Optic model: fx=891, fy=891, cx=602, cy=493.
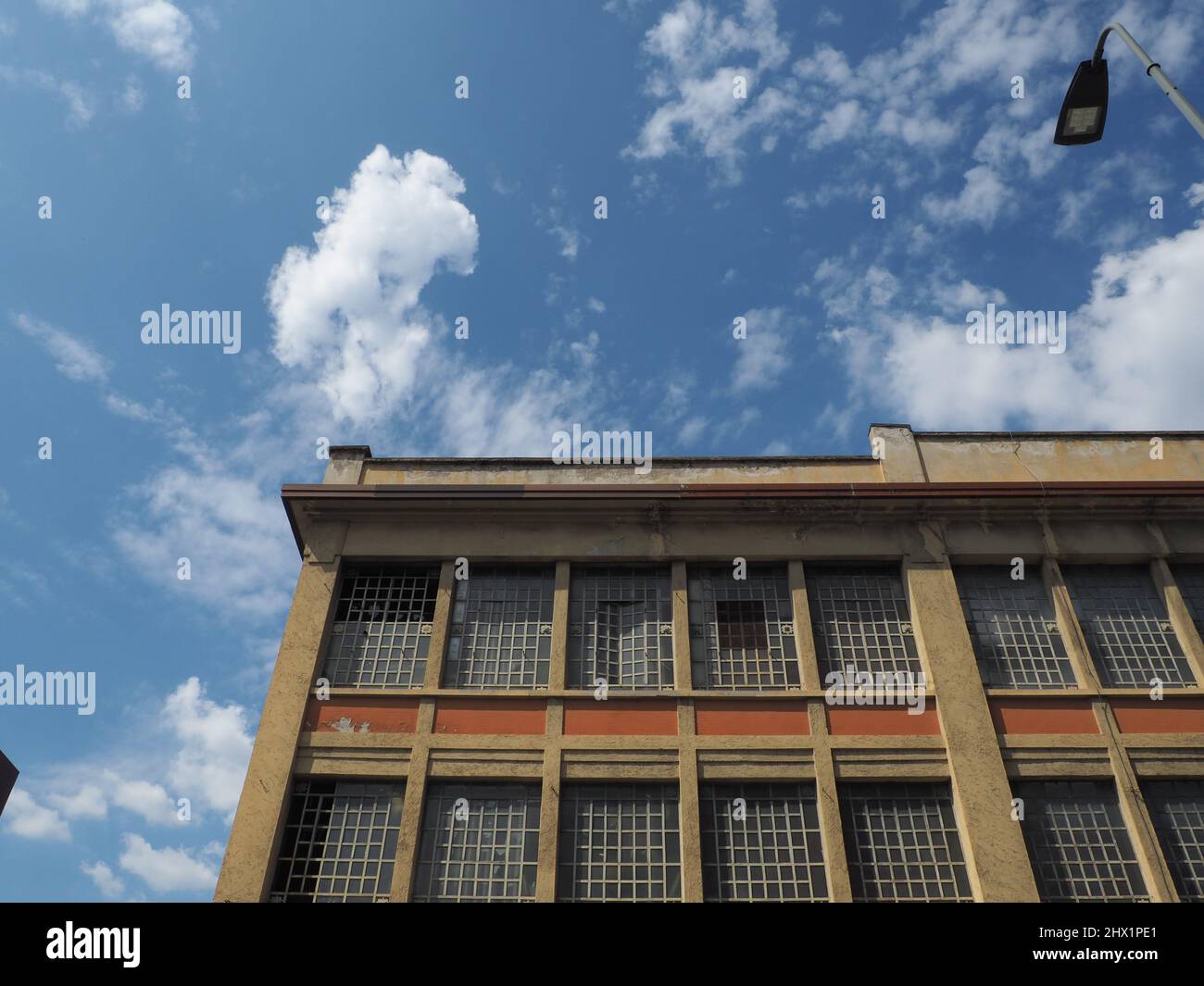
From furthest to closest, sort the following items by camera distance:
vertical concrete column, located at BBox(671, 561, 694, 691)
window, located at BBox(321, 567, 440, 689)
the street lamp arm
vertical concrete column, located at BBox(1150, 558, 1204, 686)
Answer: window, located at BBox(321, 567, 440, 689) → vertical concrete column, located at BBox(1150, 558, 1204, 686) → vertical concrete column, located at BBox(671, 561, 694, 691) → the street lamp arm

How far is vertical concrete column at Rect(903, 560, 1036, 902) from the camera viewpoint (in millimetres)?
10992

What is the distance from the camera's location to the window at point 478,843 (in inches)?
442

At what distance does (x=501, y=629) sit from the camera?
44.0 ft

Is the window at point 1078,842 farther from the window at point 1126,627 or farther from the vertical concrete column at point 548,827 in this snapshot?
the vertical concrete column at point 548,827

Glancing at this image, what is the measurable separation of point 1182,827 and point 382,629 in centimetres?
1127

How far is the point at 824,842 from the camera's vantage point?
449 inches

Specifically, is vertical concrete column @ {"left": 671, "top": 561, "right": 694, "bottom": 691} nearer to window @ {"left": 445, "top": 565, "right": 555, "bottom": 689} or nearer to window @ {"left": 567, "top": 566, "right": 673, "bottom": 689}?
window @ {"left": 567, "top": 566, "right": 673, "bottom": 689}

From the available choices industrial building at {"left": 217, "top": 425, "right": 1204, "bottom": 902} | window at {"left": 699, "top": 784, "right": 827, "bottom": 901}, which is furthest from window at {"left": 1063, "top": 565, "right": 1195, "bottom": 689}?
window at {"left": 699, "top": 784, "right": 827, "bottom": 901}

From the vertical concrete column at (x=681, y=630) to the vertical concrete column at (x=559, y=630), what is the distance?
1.61 m

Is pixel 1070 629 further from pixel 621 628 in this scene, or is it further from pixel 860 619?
pixel 621 628

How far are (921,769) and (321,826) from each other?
26.2 feet

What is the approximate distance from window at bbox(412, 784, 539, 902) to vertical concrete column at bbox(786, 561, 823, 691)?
414 centimetres
